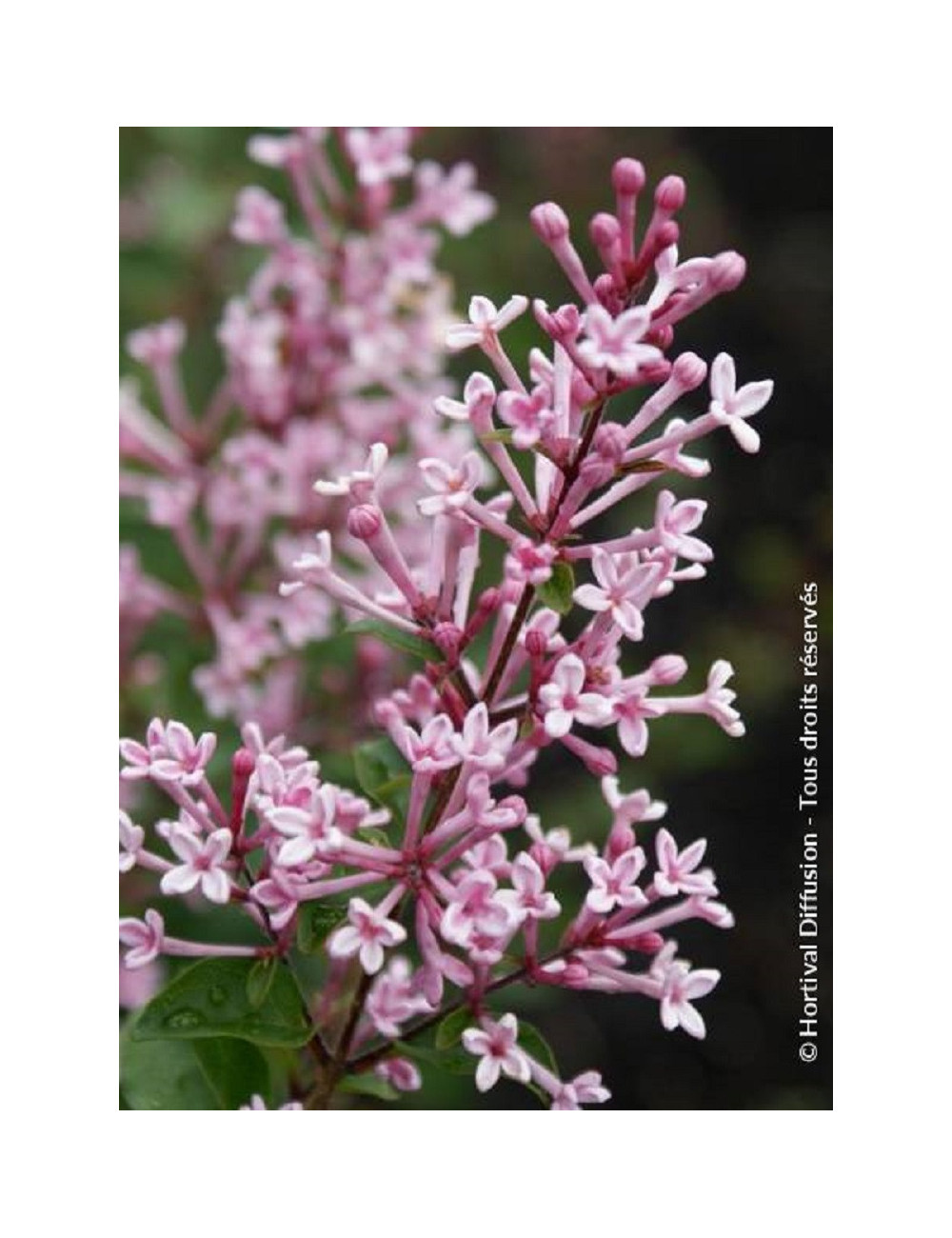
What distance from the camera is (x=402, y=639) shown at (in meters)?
2.19

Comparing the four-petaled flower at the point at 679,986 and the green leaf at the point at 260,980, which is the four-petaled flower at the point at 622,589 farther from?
the green leaf at the point at 260,980

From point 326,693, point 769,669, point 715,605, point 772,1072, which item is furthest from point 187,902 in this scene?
point 715,605

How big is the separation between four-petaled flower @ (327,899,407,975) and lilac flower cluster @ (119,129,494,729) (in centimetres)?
115

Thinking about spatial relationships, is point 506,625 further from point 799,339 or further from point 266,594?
point 799,339

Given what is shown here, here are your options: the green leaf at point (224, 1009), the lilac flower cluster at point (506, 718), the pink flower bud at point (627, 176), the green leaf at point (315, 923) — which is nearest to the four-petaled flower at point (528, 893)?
the lilac flower cluster at point (506, 718)

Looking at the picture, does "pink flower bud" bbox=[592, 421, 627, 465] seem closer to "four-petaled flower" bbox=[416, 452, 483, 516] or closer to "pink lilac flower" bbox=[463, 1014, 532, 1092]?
"four-petaled flower" bbox=[416, 452, 483, 516]

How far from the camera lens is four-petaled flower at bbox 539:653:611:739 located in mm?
2021

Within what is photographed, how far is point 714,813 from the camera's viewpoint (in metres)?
4.04

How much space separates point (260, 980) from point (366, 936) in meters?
0.20

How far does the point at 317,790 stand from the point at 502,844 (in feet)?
0.86

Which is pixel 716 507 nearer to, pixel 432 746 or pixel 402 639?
pixel 402 639

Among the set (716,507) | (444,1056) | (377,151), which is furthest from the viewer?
(716,507)

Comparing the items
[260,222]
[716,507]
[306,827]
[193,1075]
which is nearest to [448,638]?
[306,827]

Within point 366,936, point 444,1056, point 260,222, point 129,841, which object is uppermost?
point 260,222
